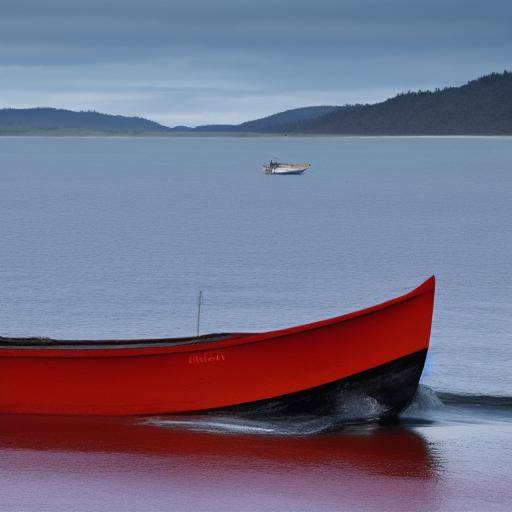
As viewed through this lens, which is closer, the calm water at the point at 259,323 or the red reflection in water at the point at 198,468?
the red reflection in water at the point at 198,468

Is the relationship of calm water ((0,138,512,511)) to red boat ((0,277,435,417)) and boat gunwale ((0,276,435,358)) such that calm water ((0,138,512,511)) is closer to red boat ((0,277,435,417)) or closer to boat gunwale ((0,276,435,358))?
red boat ((0,277,435,417))

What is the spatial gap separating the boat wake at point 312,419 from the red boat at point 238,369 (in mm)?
143

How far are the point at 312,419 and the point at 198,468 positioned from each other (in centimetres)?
306

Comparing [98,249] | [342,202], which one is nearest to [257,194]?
[342,202]

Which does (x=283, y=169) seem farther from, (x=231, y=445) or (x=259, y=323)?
(x=231, y=445)

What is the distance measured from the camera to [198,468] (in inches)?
733

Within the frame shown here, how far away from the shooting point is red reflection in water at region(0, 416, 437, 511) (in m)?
17.1

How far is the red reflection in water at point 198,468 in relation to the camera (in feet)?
56.0

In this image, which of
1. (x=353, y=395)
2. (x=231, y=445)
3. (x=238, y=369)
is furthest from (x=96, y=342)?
(x=353, y=395)

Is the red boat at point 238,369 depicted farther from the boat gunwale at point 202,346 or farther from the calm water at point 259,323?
the calm water at point 259,323

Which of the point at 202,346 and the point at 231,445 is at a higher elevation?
the point at 202,346

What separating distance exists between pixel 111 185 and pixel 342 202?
32.7 metres

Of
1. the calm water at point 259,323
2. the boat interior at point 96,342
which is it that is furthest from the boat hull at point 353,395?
the boat interior at point 96,342

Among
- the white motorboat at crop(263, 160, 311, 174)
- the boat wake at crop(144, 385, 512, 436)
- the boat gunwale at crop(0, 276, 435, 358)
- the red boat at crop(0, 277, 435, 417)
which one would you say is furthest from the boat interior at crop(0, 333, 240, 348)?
the white motorboat at crop(263, 160, 311, 174)
